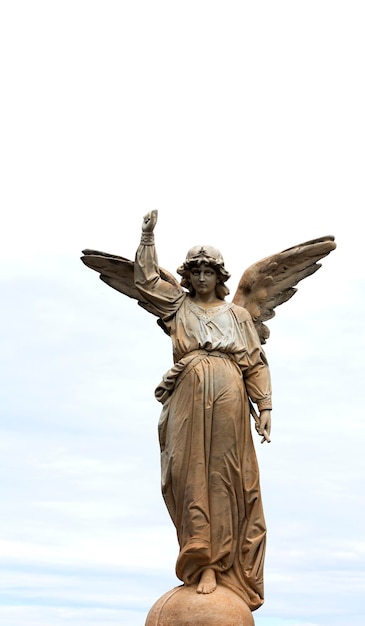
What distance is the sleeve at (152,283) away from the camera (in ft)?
50.7

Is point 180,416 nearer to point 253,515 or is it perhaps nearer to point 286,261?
point 253,515

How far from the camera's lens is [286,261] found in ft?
52.4

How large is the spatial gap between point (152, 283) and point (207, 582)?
3.44 meters

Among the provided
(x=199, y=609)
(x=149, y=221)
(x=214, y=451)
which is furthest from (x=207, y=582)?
(x=149, y=221)

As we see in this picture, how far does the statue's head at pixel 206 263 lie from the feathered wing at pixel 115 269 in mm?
276

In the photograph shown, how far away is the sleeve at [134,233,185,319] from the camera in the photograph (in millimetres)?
15445

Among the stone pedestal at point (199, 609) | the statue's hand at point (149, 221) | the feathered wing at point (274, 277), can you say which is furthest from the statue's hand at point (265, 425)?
the statue's hand at point (149, 221)

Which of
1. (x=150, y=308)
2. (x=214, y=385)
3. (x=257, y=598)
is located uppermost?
(x=150, y=308)

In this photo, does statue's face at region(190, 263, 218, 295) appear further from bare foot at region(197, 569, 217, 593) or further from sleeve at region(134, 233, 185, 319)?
bare foot at region(197, 569, 217, 593)

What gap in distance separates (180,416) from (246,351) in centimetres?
109

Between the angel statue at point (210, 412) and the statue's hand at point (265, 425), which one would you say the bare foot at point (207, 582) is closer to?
the angel statue at point (210, 412)

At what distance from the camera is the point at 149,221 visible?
603 inches

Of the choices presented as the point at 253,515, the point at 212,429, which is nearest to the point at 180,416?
the point at 212,429

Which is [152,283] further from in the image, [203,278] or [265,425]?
[265,425]
